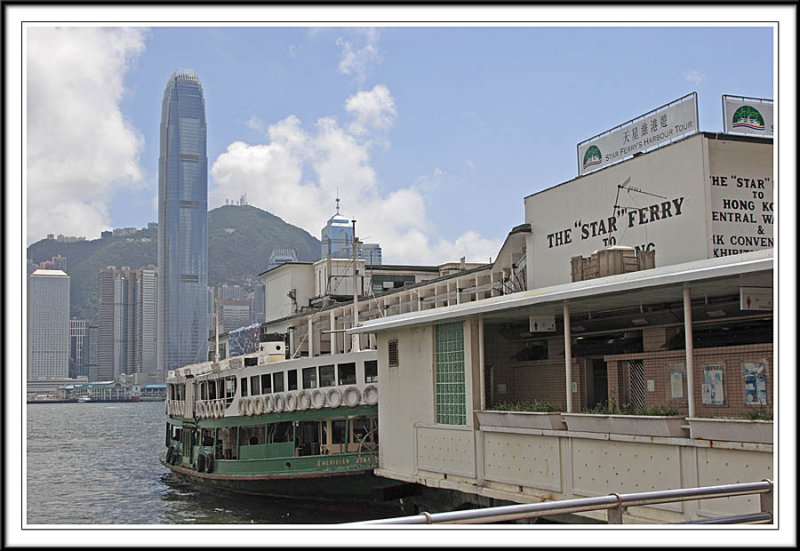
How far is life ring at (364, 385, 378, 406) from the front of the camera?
25.2 m

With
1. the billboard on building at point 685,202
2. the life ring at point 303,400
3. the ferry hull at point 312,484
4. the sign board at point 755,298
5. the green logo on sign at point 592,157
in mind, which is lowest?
the ferry hull at point 312,484

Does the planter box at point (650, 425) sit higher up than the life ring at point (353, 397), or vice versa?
the planter box at point (650, 425)

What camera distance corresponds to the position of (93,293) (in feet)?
624

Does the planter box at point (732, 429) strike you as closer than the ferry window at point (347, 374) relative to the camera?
Yes

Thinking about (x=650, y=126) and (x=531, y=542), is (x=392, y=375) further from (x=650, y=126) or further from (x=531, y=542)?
(x=531, y=542)

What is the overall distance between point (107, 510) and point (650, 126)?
24.7 metres

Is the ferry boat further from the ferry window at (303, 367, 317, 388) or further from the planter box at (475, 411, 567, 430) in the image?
the planter box at (475, 411, 567, 430)

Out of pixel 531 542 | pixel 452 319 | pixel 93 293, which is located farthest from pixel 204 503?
pixel 93 293

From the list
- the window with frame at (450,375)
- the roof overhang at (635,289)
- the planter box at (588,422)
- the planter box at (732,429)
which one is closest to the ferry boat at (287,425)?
the window with frame at (450,375)

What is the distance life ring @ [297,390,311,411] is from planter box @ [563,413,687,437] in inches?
491

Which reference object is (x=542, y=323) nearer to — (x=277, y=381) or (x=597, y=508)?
(x=597, y=508)

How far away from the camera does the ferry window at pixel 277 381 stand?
96.7 feet

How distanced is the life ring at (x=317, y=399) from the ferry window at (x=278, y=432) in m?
2.87

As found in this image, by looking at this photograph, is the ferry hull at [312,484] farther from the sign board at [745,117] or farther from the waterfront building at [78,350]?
the waterfront building at [78,350]
